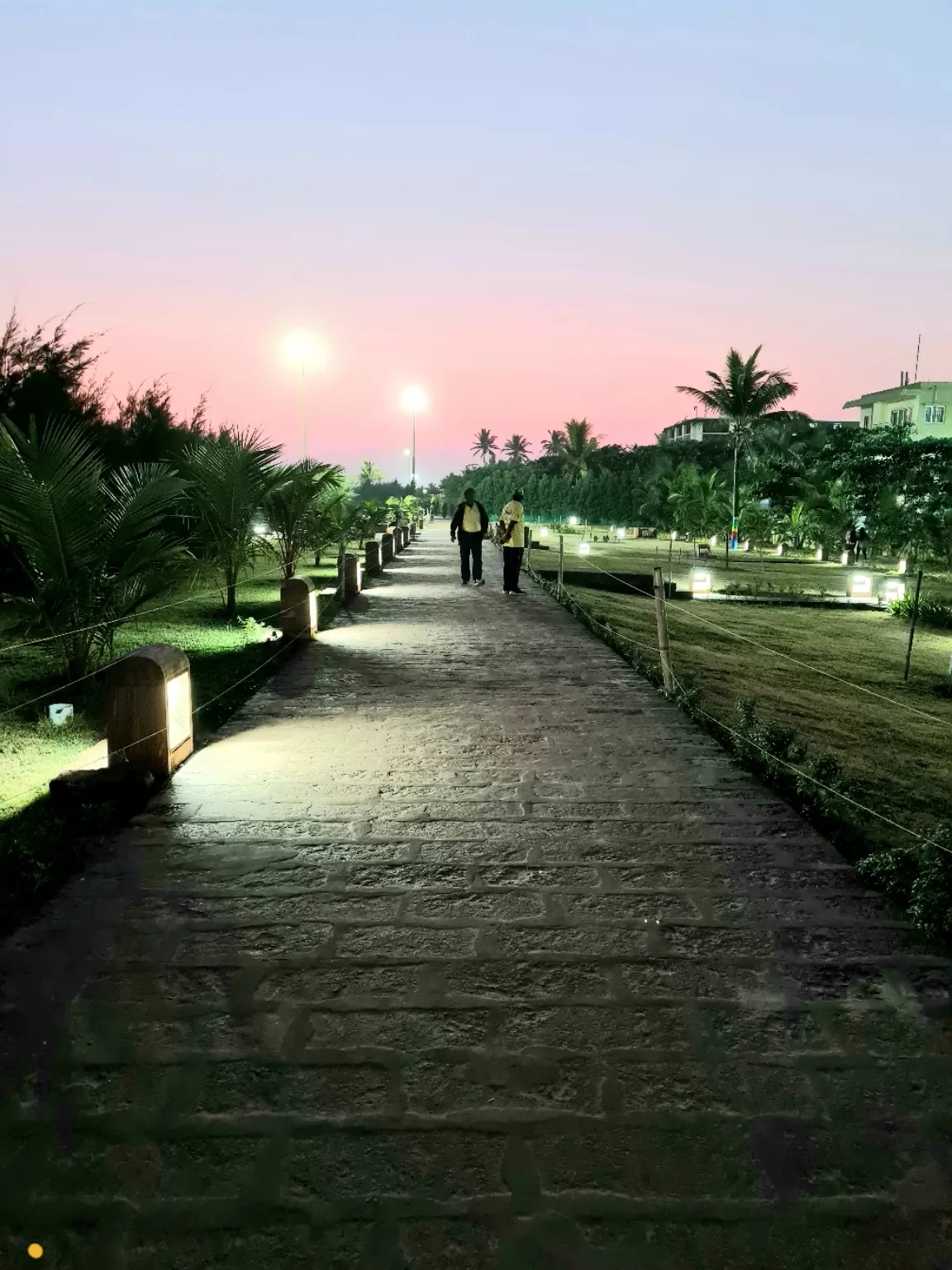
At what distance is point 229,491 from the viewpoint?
11.6 meters

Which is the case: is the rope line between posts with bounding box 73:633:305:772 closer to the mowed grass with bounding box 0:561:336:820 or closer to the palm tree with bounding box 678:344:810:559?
the mowed grass with bounding box 0:561:336:820

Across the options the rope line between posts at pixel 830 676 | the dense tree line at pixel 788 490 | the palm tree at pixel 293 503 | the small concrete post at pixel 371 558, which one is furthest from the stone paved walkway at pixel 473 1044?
the dense tree line at pixel 788 490

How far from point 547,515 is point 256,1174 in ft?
202

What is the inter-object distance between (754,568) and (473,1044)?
27188 mm

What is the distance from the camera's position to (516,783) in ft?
16.2

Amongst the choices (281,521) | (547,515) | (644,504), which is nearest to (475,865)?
(281,521)

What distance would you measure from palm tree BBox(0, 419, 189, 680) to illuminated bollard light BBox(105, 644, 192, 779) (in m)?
2.01

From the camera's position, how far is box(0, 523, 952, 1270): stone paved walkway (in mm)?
2012

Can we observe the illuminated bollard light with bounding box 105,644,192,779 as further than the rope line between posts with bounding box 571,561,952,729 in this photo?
No

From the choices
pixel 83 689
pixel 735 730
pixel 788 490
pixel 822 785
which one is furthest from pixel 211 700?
pixel 788 490

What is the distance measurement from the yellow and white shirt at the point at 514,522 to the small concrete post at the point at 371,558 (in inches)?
211

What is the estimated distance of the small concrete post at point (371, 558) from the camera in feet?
62.1

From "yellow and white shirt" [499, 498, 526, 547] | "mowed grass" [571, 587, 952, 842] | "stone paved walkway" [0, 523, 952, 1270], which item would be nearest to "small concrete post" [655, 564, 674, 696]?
"mowed grass" [571, 587, 952, 842]

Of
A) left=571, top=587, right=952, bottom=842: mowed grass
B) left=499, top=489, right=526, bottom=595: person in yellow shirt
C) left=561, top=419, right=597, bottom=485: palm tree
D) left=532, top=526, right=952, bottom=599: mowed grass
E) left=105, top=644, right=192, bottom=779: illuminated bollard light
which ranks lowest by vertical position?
left=571, top=587, right=952, bottom=842: mowed grass
